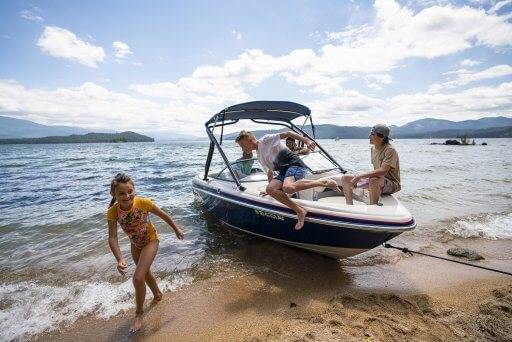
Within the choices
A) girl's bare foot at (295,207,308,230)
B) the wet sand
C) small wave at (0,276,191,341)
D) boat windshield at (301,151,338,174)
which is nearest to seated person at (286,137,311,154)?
boat windshield at (301,151,338,174)

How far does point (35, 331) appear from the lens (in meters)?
4.27

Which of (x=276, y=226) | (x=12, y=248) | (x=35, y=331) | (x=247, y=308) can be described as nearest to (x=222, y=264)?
(x=276, y=226)

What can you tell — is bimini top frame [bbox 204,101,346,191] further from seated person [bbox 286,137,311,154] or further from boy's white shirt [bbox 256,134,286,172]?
boy's white shirt [bbox 256,134,286,172]

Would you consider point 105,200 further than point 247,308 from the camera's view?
Yes

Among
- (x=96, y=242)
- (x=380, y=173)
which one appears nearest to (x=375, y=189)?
(x=380, y=173)

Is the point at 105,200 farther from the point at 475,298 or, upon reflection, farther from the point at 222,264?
the point at 475,298

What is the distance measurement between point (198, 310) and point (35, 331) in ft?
7.17

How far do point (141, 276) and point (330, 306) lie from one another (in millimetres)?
2516

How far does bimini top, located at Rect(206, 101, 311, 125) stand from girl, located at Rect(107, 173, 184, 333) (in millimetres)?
3709

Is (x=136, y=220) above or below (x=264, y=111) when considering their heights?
below

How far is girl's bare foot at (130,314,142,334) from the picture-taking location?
13.3ft

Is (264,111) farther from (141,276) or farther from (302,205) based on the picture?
(141,276)

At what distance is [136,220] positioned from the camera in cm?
420

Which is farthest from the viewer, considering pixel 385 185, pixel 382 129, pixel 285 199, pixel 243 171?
pixel 243 171
